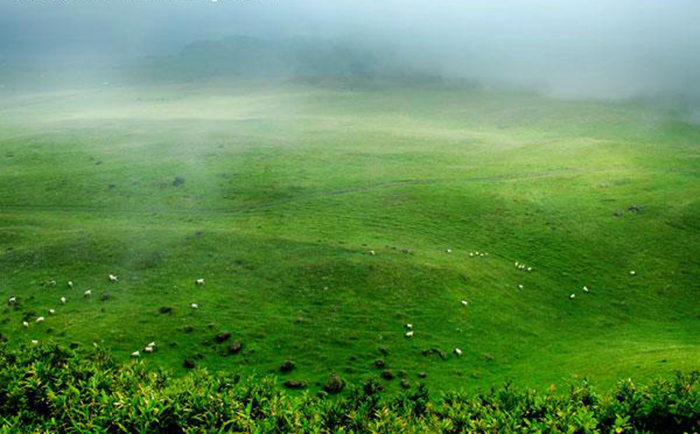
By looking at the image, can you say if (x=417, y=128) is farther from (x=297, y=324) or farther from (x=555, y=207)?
(x=297, y=324)

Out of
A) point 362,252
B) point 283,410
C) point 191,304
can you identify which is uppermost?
point 283,410

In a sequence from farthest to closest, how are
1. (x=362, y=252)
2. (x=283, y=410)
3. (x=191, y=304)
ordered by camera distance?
(x=362, y=252) < (x=191, y=304) < (x=283, y=410)

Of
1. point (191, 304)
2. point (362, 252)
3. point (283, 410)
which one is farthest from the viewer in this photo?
point (362, 252)

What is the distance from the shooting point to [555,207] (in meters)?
78.1

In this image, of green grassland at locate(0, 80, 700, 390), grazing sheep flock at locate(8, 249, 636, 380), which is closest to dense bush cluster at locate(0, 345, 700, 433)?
grazing sheep flock at locate(8, 249, 636, 380)

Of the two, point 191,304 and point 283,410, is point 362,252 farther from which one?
point 283,410

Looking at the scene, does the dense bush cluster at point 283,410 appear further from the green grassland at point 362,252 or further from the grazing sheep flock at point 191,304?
the green grassland at point 362,252

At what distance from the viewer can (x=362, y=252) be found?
5772 centimetres

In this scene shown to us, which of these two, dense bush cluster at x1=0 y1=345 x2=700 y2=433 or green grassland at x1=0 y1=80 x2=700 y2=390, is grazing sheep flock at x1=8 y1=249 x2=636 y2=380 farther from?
dense bush cluster at x1=0 y1=345 x2=700 y2=433

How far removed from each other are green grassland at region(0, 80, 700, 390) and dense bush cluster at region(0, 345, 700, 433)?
1350cm

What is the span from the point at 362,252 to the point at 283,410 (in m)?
37.9

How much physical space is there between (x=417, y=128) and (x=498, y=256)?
92298 millimetres

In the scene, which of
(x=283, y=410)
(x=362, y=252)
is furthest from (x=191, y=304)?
(x=283, y=410)

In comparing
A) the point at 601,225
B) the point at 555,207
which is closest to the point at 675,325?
the point at 601,225
